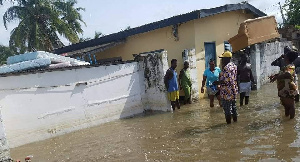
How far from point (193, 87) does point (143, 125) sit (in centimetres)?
338

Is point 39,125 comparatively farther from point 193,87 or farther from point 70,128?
point 193,87

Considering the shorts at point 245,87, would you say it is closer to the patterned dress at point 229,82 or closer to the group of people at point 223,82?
the group of people at point 223,82

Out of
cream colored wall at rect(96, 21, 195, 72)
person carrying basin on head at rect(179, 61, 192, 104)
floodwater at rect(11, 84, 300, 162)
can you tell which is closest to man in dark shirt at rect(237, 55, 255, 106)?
floodwater at rect(11, 84, 300, 162)

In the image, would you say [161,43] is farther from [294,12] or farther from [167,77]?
[294,12]

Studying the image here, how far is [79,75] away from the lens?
7352 mm

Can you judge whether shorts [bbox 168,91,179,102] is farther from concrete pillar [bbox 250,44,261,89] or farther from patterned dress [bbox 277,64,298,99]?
concrete pillar [bbox 250,44,261,89]

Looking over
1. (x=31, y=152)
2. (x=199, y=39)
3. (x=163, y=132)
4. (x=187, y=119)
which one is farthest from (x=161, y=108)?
(x=31, y=152)

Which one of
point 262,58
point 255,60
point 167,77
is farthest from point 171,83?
point 262,58

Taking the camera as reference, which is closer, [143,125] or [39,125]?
[39,125]

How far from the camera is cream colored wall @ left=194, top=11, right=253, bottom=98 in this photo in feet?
35.0

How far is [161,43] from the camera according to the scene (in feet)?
37.9

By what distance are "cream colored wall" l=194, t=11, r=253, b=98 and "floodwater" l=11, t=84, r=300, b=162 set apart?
3237 mm

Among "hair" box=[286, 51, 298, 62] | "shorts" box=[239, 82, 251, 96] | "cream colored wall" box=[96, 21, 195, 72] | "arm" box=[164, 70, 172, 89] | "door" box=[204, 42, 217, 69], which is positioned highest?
"cream colored wall" box=[96, 21, 195, 72]

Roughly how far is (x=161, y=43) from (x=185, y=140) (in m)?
6.58
